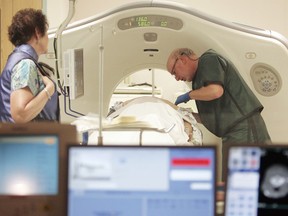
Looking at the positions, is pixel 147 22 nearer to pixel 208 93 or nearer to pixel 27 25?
pixel 208 93

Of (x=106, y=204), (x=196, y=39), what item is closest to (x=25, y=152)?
(x=106, y=204)

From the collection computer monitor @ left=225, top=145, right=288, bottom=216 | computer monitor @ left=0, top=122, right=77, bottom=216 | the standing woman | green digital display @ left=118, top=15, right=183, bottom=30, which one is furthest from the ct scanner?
computer monitor @ left=225, top=145, right=288, bottom=216

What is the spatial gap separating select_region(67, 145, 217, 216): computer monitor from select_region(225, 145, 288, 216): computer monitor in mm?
56

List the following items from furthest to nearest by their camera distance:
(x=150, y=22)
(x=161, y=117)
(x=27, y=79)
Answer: (x=150, y=22) → (x=161, y=117) → (x=27, y=79)

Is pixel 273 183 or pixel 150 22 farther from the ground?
pixel 150 22

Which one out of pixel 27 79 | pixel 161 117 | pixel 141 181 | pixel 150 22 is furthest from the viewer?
pixel 150 22

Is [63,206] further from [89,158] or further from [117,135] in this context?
[117,135]

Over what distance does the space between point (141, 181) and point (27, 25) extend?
1612 millimetres

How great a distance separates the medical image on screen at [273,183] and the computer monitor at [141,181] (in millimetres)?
116

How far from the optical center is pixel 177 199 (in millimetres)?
980

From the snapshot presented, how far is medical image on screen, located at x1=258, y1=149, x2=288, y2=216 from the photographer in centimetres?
98

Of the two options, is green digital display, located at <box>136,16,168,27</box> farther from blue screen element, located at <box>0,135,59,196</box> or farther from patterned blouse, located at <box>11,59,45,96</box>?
blue screen element, located at <box>0,135,59,196</box>

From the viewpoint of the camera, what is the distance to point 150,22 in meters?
2.46

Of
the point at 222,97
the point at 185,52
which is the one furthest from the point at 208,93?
the point at 185,52
